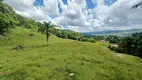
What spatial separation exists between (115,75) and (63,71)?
910cm

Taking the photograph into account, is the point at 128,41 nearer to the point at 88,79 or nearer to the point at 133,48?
the point at 133,48

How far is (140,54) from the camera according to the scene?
2235 inches

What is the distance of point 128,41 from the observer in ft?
202

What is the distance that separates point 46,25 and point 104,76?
116 ft

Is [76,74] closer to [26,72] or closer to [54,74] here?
[54,74]

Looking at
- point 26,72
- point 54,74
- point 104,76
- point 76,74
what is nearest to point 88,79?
point 76,74

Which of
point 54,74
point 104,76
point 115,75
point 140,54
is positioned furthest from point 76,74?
point 140,54

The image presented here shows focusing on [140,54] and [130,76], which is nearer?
[130,76]

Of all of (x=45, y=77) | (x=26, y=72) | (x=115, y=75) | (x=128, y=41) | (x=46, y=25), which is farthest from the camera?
(x=128, y=41)

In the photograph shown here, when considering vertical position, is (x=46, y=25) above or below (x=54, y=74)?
above

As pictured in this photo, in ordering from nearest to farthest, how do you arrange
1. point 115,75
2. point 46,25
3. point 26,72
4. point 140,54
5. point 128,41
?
1. point 26,72
2. point 115,75
3. point 46,25
4. point 140,54
5. point 128,41

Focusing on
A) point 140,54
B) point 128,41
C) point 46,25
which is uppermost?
point 46,25

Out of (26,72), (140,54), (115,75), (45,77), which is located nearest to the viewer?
A: (45,77)

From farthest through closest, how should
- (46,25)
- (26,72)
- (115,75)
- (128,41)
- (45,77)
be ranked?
(128,41)
(46,25)
(115,75)
(26,72)
(45,77)
